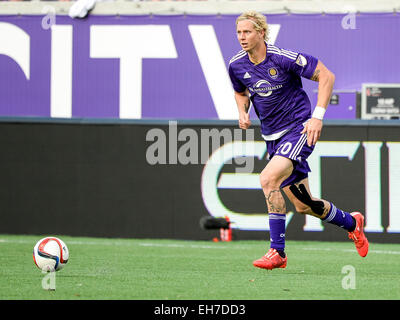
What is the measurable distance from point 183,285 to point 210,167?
203 inches

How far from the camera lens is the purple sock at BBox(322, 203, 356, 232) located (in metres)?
8.42

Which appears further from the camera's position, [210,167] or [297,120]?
[210,167]

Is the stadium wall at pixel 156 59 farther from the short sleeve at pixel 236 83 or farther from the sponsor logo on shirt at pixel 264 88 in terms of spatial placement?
the sponsor logo on shirt at pixel 264 88

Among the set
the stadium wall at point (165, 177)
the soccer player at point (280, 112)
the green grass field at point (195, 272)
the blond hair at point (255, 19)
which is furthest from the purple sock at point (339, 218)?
the stadium wall at point (165, 177)

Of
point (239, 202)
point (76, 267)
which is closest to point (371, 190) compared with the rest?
point (239, 202)

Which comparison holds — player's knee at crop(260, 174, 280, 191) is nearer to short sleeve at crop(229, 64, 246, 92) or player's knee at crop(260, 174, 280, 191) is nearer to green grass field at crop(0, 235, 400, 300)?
green grass field at crop(0, 235, 400, 300)

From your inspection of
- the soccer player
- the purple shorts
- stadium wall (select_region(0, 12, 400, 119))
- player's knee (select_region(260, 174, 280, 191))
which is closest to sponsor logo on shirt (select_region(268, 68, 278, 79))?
the soccer player

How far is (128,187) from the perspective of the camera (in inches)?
485

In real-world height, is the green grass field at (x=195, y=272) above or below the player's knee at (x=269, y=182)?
below

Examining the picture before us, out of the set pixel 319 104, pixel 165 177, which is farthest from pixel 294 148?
pixel 165 177

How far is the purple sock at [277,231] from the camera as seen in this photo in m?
7.94

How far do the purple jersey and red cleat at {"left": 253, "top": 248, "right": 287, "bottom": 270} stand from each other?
3.58 ft

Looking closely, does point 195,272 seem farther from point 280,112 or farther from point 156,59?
point 156,59

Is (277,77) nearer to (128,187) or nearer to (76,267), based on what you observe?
(76,267)
